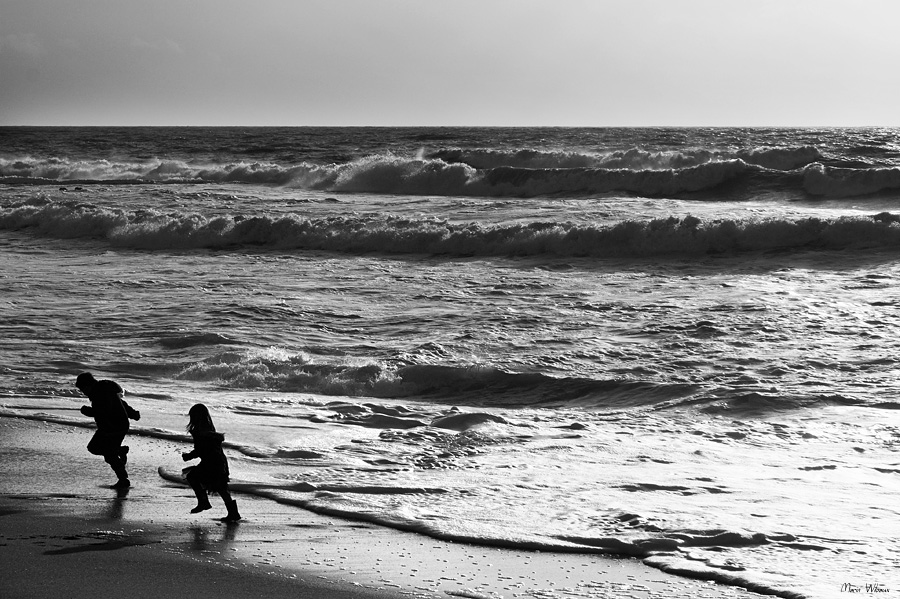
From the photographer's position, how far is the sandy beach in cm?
513

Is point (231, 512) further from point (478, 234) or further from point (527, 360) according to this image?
point (478, 234)

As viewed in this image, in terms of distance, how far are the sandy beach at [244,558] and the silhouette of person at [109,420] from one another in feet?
0.62

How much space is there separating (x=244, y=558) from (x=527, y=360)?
673 centimetres

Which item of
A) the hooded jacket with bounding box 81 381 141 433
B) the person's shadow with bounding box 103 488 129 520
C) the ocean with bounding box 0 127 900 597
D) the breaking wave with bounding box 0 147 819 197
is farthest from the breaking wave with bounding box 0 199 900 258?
the person's shadow with bounding box 103 488 129 520

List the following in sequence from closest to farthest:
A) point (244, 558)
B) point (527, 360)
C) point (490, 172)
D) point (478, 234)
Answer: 1. point (244, 558)
2. point (527, 360)
3. point (478, 234)
4. point (490, 172)

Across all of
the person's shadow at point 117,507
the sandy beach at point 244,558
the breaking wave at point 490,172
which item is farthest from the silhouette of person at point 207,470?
the breaking wave at point 490,172

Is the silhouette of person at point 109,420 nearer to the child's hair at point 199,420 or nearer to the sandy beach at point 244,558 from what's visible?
the sandy beach at point 244,558

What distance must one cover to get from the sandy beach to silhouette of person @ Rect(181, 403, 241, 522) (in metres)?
0.12

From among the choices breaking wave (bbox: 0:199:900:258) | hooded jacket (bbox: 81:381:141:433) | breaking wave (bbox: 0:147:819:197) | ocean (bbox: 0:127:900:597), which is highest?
breaking wave (bbox: 0:147:819:197)

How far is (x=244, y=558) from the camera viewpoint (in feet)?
18.1

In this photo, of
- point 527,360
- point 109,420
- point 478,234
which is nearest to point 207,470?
point 109,420

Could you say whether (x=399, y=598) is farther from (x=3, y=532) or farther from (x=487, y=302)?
(x=487, y=302)

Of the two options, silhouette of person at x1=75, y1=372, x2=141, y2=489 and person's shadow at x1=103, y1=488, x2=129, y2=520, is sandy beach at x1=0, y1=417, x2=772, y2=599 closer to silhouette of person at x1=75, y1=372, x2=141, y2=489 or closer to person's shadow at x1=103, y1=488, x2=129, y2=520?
person's shadow at x1=103, y1=488, x2=129, y2=520

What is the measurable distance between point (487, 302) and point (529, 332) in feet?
7.68
